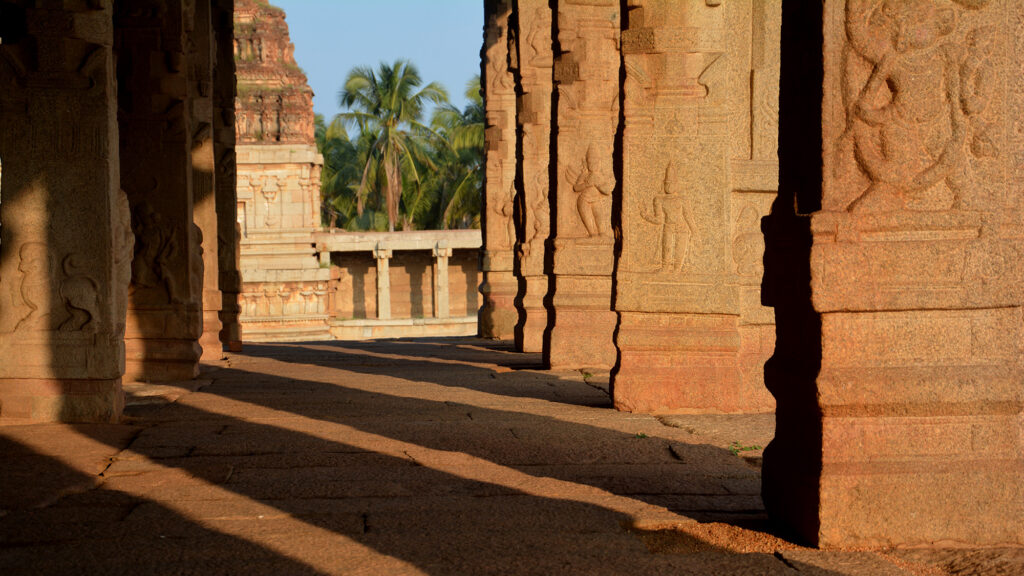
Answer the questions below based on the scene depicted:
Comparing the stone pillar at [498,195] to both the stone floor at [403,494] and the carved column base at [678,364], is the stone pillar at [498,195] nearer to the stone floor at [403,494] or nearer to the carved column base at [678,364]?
the stone floor at [403,494]

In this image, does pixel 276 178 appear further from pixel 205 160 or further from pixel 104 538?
pixel 104 538

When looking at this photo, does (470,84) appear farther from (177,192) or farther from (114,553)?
(114,553)

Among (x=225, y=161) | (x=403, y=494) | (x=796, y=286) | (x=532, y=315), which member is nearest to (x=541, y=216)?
(x=532, y=315)

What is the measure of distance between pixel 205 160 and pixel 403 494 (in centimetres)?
741

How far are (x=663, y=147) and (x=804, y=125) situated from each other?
117 inches

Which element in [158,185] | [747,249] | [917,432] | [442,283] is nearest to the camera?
[917,432]

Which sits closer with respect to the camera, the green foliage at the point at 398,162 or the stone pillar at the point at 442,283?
the stone pillar at the point at 442,283

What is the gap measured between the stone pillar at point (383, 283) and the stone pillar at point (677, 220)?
27303mm

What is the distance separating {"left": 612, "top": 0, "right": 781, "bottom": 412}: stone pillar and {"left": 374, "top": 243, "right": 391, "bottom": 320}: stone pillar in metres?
27.3

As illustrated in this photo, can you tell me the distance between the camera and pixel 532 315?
1248 cm

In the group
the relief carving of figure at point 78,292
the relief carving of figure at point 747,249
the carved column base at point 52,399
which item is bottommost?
the carved column base at point 52,399

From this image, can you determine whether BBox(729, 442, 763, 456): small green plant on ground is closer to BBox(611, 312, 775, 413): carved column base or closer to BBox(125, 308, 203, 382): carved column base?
BBox(611, 312, 775, 413): carved column base

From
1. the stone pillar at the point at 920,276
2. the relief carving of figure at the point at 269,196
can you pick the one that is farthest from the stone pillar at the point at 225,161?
the relief carving of figure at the point at 269,196

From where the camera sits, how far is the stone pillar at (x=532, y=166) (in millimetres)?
12461
